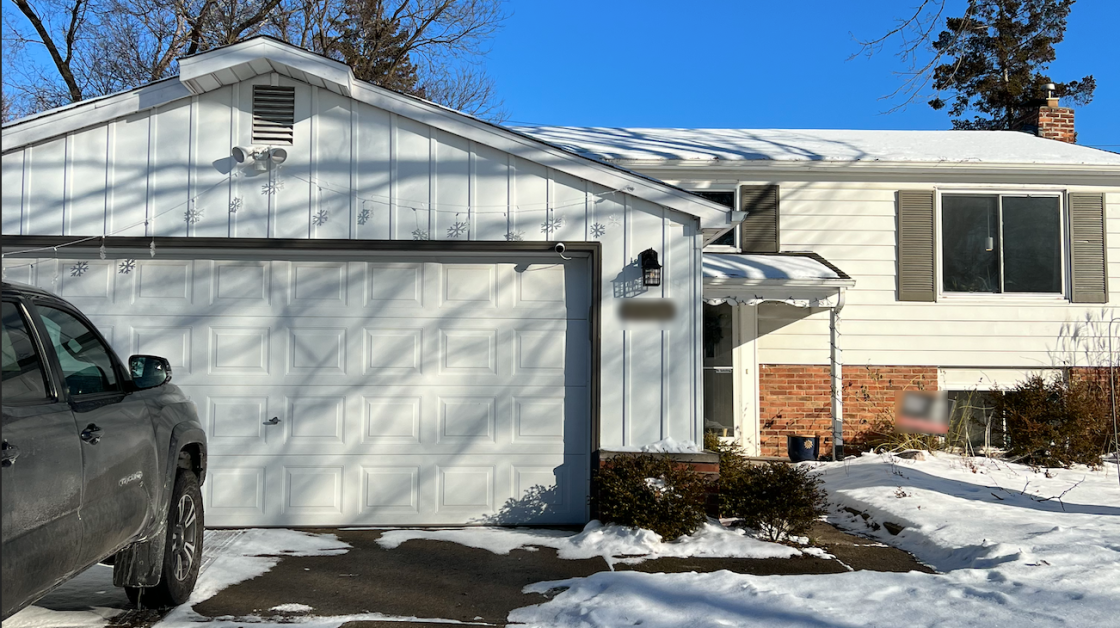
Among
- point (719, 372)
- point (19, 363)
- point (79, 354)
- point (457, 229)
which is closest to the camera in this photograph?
point (19, 363)

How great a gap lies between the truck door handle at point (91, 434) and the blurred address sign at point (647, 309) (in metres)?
4.61

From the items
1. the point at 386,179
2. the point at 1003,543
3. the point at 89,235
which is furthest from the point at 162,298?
the point at 1003,543

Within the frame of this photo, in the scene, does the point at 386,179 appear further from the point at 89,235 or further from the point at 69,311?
the point at 69,311

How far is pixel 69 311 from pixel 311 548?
3129mm

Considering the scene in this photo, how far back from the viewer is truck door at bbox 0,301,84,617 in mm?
3172

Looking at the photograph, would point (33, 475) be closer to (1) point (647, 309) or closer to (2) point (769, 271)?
(1) point (647, 309)

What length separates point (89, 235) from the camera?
7.52m

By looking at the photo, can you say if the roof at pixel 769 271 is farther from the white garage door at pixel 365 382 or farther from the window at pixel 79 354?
the window at pixel 79 354

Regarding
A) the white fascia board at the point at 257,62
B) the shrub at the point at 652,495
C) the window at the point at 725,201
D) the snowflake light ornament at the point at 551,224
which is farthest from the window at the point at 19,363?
the window at the point at 725,201

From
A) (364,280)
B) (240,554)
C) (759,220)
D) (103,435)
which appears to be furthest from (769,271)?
(103,435)

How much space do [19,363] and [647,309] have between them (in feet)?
16.8

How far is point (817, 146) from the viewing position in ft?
42.6

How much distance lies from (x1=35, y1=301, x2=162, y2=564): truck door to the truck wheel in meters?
0.47

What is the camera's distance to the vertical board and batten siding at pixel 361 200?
754cm
